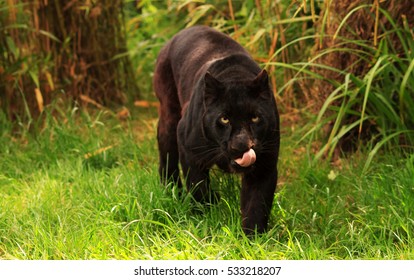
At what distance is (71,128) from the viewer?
239 inches

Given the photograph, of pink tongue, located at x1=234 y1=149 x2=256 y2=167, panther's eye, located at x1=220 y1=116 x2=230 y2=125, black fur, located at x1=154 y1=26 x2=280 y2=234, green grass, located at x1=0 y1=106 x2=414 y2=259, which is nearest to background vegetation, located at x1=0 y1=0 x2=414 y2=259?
green grass, located at x1=0 y1=106 x2=414 y2=259

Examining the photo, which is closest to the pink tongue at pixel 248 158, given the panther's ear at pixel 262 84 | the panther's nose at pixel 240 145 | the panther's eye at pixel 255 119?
the panther's nose at pixel 240 145

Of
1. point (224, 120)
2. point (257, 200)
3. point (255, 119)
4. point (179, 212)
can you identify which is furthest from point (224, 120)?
point (179, 212)

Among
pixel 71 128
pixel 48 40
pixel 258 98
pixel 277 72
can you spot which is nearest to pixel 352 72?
pixel 277 72

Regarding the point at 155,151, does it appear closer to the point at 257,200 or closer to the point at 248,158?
the point at 257,200

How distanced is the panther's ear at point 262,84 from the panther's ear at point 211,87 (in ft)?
0.57

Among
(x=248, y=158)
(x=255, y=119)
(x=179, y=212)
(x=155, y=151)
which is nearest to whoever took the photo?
(x=248, y=158)

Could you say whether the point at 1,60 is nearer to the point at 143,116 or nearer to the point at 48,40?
the point at 48,40

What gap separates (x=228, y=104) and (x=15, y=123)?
2903mm

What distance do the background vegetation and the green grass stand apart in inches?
0.5

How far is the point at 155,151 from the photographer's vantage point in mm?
5762

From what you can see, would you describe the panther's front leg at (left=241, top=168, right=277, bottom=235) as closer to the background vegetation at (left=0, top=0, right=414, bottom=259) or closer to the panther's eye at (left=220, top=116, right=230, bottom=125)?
the background vegetation at (left=0, top=0, right=414, bottom=259)

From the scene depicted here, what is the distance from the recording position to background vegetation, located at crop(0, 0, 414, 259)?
3.98 meters

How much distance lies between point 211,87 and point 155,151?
1.89m
